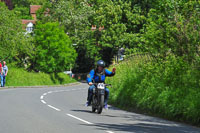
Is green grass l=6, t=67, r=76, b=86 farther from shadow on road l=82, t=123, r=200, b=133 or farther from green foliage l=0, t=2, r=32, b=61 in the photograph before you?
shadow on road l=82, t=123, r=200, b=133

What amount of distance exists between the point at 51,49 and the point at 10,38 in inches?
338

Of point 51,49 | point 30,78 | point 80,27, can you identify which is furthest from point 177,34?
point 80,27

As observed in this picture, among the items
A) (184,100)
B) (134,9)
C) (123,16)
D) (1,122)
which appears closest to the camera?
(1,122)

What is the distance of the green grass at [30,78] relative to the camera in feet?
139

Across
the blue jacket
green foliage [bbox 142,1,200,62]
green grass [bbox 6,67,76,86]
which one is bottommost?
green grass [bbox 6,67,76,86]

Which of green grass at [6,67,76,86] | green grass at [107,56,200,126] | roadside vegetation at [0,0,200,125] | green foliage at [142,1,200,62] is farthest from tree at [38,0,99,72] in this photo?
green foliage at [142,1,200,62]

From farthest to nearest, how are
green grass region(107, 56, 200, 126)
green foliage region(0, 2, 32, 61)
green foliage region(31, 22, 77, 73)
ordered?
green foliage region(31, 22, 77, 73)
green foliage region(0, 2, 32, 61)
green grass region(107, 56, 200, 126)

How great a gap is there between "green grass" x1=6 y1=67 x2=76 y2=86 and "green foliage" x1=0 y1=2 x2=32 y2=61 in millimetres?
2463

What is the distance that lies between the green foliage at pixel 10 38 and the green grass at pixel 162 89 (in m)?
28.4

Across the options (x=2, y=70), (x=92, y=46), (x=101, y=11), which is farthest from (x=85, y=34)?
(x=2, y=70)

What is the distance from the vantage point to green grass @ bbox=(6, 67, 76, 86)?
139ft

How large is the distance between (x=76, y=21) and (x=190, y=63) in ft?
182

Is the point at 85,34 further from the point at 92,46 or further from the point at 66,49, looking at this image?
the point at 66,49

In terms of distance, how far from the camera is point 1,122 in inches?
468
